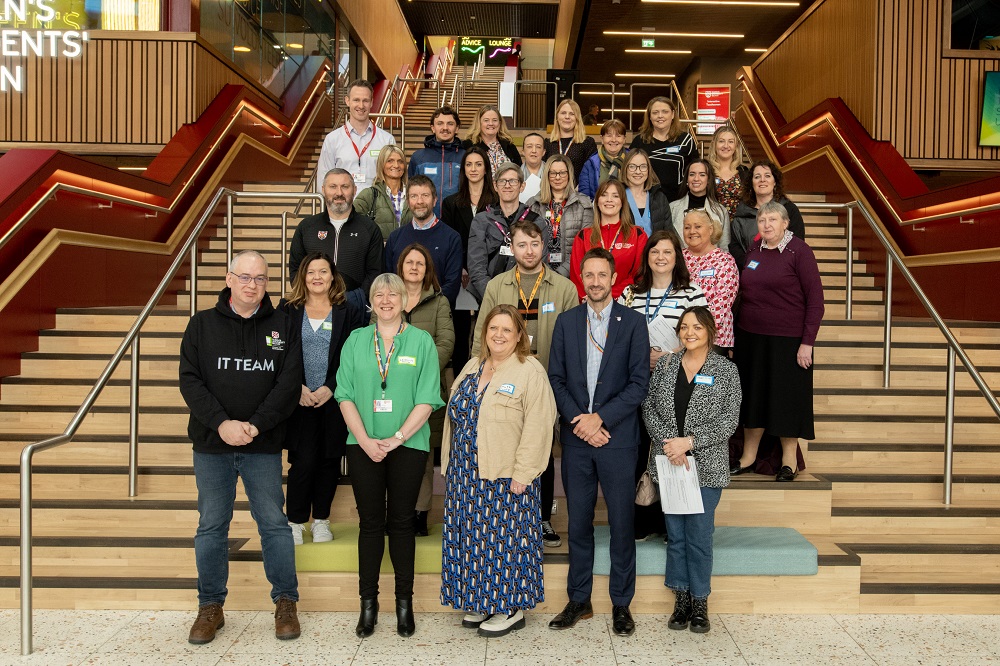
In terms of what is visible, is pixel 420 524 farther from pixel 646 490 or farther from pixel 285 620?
pixel 646 490

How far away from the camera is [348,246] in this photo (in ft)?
16.0

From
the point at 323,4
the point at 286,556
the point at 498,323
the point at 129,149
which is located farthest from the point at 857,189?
the point at 323,4

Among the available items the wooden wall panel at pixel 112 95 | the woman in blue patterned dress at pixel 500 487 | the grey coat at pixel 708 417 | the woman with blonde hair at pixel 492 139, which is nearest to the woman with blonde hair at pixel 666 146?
the woman with blonde hair at pixel 492 139

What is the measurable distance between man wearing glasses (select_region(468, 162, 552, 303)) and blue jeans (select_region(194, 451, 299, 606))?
5.16 ft

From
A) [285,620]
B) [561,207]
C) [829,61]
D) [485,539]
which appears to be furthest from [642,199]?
[829,61]

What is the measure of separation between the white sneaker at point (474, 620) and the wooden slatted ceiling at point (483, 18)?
21013 millimetres

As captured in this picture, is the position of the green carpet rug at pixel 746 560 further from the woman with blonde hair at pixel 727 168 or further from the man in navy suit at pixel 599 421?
the woman with blonde hair at pixel 727 168

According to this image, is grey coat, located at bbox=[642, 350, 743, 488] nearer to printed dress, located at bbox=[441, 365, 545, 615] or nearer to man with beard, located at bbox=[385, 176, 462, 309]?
printed dress, located at bbox=[441, 365, 545, 615]

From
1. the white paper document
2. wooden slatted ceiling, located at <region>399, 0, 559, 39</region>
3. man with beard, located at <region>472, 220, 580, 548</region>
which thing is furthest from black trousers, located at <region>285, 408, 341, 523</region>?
wooden slatted ceiling, located at <region>399, 0, 559, 39</region>

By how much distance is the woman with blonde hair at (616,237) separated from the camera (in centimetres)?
475

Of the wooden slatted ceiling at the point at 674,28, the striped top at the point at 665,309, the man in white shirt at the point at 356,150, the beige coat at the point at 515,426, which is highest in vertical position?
the wooden slatted ceiling at the point at 674,28

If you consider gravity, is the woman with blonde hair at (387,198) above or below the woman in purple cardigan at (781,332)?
above

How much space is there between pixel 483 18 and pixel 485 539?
22642mm

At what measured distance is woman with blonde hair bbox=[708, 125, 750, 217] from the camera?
577 centimetres
